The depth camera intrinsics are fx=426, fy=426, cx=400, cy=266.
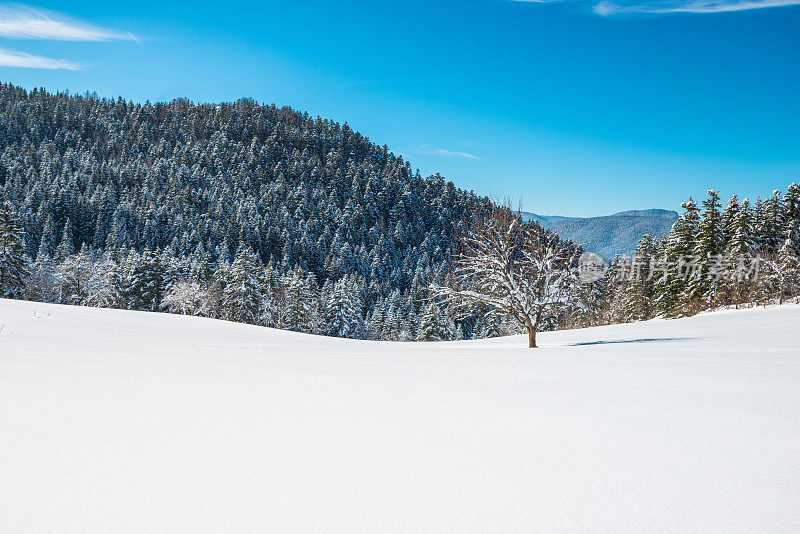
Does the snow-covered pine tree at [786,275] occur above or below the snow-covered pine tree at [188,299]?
above

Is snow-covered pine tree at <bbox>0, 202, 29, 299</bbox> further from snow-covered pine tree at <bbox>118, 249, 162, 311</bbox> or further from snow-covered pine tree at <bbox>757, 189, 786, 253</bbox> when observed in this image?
snow-covered pine tree at <bbox>757, 189, 786, 253</bbox>

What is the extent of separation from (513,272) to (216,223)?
436 feet

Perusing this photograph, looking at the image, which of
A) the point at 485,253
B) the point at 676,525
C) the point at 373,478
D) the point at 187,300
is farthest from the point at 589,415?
the point at 187,300

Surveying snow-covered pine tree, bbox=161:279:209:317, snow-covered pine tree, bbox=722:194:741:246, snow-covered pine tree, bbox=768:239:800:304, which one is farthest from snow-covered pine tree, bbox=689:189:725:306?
snow-covered pine tree, bbox=161:279:209:317

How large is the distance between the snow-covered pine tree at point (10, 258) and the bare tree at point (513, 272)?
46856 millimetres

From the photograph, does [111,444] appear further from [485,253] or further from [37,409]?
[485,253]

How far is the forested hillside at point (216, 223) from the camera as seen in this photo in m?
61.2

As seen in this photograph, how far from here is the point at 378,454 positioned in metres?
2.81

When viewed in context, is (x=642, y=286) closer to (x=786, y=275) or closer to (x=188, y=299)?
(x=786, y=275)

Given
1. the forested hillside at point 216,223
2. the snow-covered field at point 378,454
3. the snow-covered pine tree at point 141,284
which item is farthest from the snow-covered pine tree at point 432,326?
the snow-covered field at point 378,454

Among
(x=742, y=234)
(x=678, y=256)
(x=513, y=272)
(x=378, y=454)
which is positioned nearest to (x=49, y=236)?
(x=513, y=272)

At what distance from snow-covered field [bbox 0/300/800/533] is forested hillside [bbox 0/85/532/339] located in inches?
1994

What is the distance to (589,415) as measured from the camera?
373cm

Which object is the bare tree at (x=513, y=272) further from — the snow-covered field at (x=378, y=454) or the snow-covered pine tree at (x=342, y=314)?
the snow-covered pine tree at (x=342, y=314)
